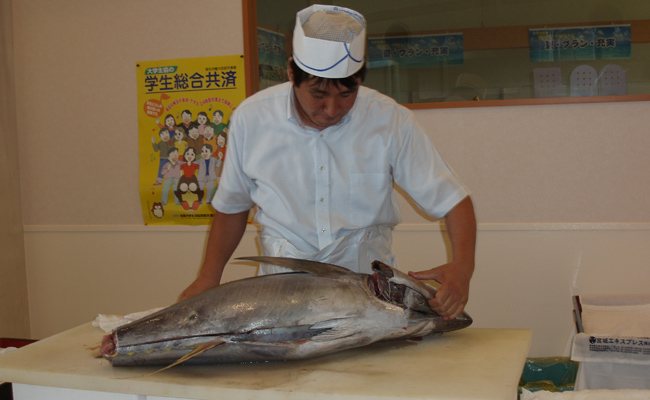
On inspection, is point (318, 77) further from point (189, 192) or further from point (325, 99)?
point (189, 192)

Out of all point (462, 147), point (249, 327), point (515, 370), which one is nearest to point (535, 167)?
point (462, 147)

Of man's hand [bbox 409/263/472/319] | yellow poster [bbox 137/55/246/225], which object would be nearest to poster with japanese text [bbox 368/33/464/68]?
yellow poster [bbox 137/55/246/225]

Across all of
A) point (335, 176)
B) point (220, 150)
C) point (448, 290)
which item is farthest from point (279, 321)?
point (220, 150)

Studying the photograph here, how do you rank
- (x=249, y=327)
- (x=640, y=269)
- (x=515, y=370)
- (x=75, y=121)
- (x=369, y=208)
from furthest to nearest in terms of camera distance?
(x=75, y=121) → (x=640, y=269) → (x=369, y=208) → (x=249, y=327) → (x=515, y=370)

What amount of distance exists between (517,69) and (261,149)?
5.47ft

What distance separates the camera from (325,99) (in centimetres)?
172

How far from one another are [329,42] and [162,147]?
6.84 feet

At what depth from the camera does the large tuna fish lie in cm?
147

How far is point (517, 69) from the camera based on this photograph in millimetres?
3025

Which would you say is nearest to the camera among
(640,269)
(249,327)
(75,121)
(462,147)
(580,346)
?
(249,327)

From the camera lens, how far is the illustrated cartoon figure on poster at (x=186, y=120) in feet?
11.3

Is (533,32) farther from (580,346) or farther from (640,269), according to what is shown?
(580,346)

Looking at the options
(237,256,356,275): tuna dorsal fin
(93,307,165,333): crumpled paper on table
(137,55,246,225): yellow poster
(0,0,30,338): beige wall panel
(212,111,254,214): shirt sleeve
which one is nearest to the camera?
(237,256,356,275): tuna dorsal fin

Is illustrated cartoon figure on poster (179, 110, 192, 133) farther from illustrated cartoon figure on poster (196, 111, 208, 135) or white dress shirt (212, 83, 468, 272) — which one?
white dress shirt (212, 83, 468, 272)
